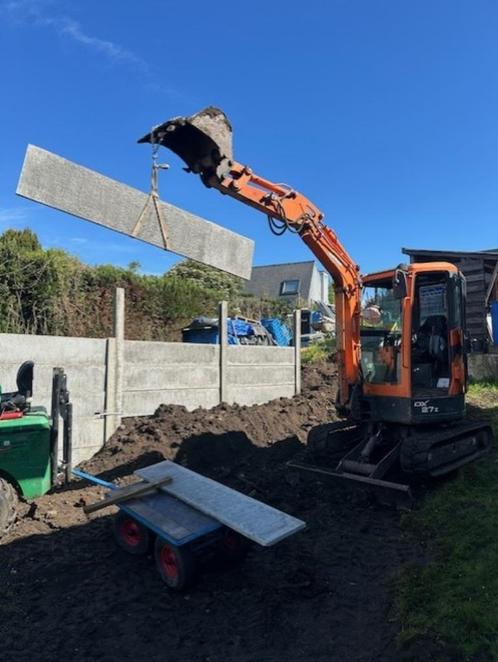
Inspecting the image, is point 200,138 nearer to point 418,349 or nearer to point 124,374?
point 418,349

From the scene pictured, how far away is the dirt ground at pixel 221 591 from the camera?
3.76 m

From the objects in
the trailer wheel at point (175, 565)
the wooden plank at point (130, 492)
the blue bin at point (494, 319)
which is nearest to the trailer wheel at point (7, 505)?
the wooden plank at point (130, 492)

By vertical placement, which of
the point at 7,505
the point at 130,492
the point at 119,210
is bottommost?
the point at 7,505

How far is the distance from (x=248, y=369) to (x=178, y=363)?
6.08 feet

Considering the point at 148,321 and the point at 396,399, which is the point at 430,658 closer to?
the point at 396,399

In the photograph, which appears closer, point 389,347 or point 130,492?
point 130,492

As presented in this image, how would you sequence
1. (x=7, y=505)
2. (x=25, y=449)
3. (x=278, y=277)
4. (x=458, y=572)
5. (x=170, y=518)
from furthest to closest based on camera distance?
(x=278, y=277) < (x=25, y=449) < (x=7, y=505) < (x=170, y=518) < (x=458, y=572)

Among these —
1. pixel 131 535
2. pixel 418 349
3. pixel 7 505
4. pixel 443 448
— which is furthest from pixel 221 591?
pixel 418 349

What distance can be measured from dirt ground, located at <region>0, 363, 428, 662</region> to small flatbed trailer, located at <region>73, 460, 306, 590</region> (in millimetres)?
170

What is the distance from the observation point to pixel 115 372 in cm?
833

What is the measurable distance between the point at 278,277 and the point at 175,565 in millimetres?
38738

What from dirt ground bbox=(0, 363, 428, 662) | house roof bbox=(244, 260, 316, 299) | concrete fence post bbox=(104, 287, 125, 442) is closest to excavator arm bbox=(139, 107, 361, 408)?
dirt ground bbox=(0, 363, 428, 662)

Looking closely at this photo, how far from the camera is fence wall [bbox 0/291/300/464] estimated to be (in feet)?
24.5

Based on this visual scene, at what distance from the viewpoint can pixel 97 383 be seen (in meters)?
8.13
